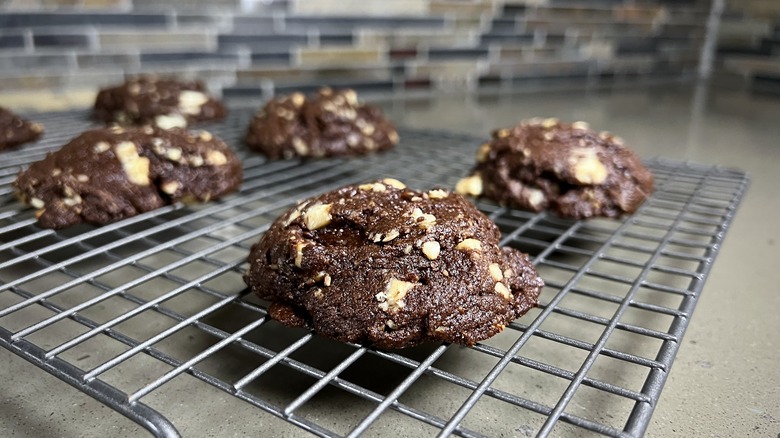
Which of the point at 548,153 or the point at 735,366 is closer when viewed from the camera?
the point at 735,366

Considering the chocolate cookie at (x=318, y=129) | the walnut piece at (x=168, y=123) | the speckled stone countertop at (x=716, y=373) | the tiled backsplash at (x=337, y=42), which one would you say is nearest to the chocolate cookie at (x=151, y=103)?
the walnut piece at (x=168, y=123)

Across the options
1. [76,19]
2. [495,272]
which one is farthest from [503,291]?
[76,19]

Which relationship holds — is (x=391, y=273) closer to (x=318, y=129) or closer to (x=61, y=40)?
(x=318, y=129)

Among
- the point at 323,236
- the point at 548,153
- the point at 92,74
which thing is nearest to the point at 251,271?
the point at 323,236

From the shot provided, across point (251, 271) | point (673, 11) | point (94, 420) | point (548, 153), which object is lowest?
point (94, 420)

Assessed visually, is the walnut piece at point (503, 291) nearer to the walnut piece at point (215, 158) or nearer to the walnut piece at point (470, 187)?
the walnut piece at point (470, 187)

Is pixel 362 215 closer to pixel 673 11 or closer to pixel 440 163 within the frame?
pixel 440 163

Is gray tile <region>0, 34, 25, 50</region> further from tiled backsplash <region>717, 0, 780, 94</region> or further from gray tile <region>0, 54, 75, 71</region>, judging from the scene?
tiled backsplash <region>717, 0, 780, 94</region>
